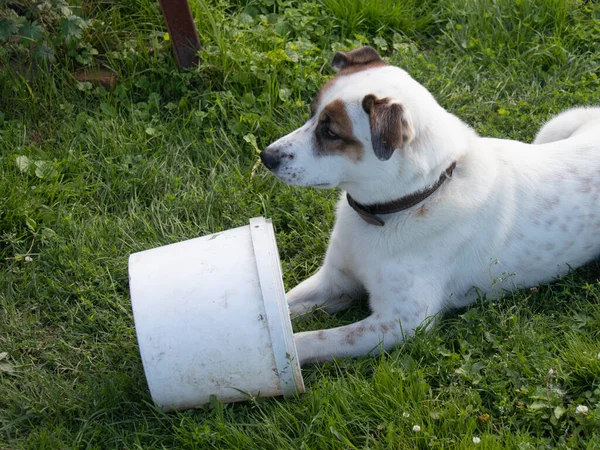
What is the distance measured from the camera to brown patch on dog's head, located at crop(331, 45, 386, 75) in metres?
3.43

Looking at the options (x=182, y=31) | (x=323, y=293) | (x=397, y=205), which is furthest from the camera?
(x=182, y=31)

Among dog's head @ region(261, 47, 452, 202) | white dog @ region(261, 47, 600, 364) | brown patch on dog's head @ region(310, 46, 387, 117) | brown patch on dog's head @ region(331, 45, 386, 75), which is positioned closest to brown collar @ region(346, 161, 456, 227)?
white dog @ region(261, 47, 600, 364)

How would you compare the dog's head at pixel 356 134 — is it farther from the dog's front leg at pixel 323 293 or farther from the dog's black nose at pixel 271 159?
the dog's front leg at pixel 323 293

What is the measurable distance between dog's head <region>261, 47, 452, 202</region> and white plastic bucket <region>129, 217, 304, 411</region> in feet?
1.29

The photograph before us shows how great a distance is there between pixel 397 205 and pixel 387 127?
18.3 inches

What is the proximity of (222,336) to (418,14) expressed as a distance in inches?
127

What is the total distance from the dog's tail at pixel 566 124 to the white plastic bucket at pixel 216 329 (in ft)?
6.31

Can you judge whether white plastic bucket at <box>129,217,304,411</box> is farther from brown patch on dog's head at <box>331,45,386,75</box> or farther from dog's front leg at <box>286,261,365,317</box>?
brown patch on dog's head at <box>331,45,386,75</box>

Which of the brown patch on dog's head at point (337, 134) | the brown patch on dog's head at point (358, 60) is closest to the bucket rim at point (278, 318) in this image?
the brown patch on dog's head at point (337, 134)

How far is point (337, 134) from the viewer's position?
10.5 feet

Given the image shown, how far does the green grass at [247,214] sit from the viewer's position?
3.04 m

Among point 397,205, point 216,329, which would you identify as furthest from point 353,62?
point 216,329

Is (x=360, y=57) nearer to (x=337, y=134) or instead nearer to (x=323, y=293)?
(x=337, y=134)

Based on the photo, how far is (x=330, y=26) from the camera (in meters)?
5.04
